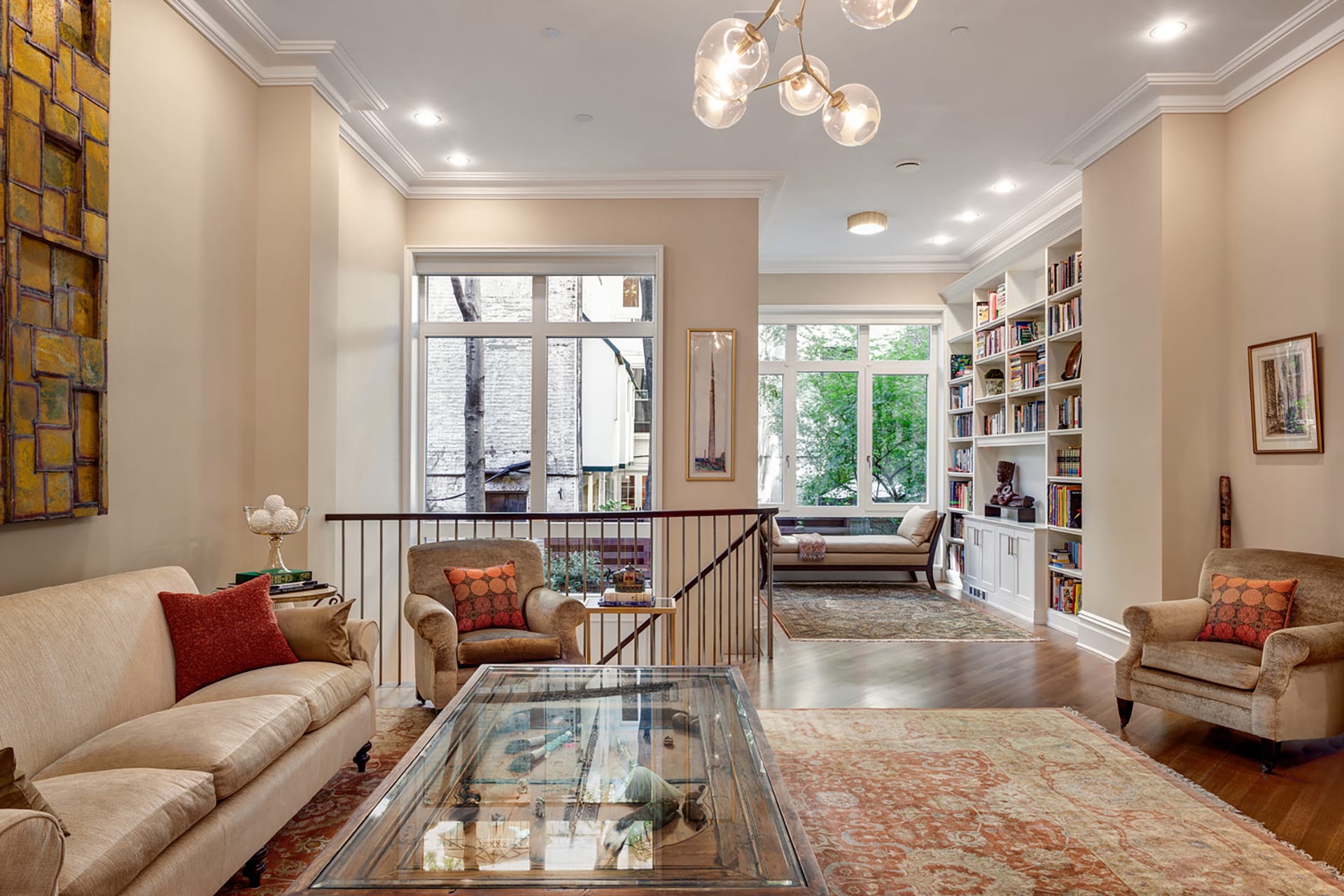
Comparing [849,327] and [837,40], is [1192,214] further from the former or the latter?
[849,327]

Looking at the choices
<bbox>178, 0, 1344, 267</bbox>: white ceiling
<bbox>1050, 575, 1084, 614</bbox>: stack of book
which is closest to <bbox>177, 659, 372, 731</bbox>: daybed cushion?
<bbox>178, 0, 1344, 267</bbox>: white ceiling

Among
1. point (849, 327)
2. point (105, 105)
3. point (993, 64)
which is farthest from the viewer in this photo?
point (849, 327)

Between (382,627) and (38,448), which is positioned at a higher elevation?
(38,448)

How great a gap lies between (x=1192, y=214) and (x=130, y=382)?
5.39 meters

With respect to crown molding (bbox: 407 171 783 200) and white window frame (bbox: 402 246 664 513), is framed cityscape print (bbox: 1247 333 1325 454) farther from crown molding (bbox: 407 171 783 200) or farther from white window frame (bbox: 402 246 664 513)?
white window frame (bbox: 402 246 664 513)

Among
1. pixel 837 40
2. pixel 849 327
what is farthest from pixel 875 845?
pixel 849 327

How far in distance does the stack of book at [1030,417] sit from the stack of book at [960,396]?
989mm

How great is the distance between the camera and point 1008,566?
6.62 metres

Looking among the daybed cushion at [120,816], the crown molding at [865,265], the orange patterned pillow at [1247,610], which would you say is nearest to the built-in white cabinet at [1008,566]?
the orange patterned pillow at [1247,610]

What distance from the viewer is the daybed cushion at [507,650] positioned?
3.50 meters

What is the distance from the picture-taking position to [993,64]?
13.2 ft

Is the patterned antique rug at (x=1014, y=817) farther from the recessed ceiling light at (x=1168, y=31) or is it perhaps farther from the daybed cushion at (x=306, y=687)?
the recessed ceiling light at (x=1168, y=31)

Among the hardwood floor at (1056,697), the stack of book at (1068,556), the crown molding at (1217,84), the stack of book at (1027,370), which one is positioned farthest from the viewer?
the stack of book at (1027,370)

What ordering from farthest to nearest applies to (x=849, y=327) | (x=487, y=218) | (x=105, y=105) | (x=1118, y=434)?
(x=849, y=327)
(x=487, y=218)
(x=1118, y=434)
(x=105, y=105)
